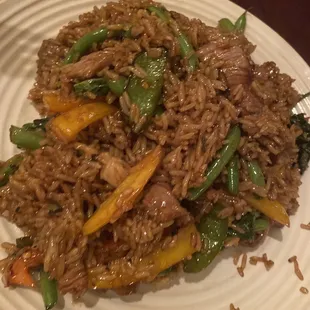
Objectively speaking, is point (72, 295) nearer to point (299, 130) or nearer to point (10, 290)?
point (10, 290)

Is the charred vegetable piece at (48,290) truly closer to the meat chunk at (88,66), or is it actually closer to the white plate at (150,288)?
the white plate at (150,288)

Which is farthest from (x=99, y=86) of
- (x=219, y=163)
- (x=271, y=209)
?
(x=271, y=209)

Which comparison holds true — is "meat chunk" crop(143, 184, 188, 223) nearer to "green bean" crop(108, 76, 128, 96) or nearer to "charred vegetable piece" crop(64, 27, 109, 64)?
"green bean" crop(108, 76, 128, 96)

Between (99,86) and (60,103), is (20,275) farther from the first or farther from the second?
(99,86)

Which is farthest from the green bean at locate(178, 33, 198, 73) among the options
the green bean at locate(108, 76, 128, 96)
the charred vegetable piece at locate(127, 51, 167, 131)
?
the green bean at locate(108, 76, 128, 96)

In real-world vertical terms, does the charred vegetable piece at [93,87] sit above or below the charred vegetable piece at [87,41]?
below

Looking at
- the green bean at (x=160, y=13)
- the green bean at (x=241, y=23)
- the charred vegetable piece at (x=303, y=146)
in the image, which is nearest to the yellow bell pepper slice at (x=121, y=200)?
the green bean at (x=160, y=13)

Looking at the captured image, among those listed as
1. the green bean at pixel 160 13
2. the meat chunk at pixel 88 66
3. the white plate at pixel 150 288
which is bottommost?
the white plate at pixel 150 288
